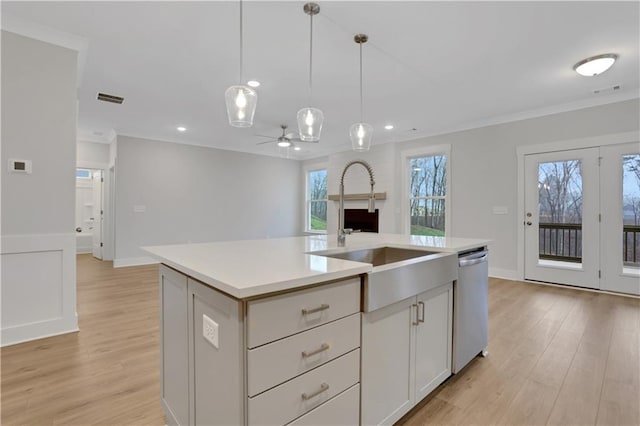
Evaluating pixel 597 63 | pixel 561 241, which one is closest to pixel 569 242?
pixel 561 241

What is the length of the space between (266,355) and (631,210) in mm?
5019

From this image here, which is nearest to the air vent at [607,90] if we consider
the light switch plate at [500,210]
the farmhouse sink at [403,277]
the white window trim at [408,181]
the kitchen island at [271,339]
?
the light switch plate at [500,210]

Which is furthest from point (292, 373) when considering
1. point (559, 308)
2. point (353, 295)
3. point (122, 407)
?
point (559, 308)

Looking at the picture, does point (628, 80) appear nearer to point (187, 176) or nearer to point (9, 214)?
point (9, 214)

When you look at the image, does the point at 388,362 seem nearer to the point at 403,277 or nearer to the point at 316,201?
the point at 403,277

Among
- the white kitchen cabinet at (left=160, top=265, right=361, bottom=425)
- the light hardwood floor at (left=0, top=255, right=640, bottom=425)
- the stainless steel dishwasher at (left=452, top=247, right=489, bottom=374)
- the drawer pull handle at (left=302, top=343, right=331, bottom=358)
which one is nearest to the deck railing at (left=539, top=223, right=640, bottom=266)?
the light hardwood floor at (left=0, top=255, right=640, bottom=425)

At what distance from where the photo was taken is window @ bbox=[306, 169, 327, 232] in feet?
27.2

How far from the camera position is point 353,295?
1.29 metres

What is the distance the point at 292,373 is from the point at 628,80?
4862 mm

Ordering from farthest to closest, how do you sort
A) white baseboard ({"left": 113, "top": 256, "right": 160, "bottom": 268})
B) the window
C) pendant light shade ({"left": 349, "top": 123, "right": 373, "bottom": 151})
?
the window, white baseboard ({"left": 113, "top": 256, "right": 160, "bottom": 268}), pendant light shade ({"left": 349, "top": 123, "right": 373, "bottom": 151})

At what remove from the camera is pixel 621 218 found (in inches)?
153

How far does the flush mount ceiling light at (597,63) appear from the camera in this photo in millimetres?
2953

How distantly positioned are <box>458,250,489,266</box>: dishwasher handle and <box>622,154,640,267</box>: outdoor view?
9.87 ft

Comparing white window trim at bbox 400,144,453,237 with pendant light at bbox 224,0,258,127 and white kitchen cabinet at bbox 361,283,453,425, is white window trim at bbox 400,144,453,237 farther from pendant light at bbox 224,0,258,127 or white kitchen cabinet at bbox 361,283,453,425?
pendant light at bbox 224,0,258,127
